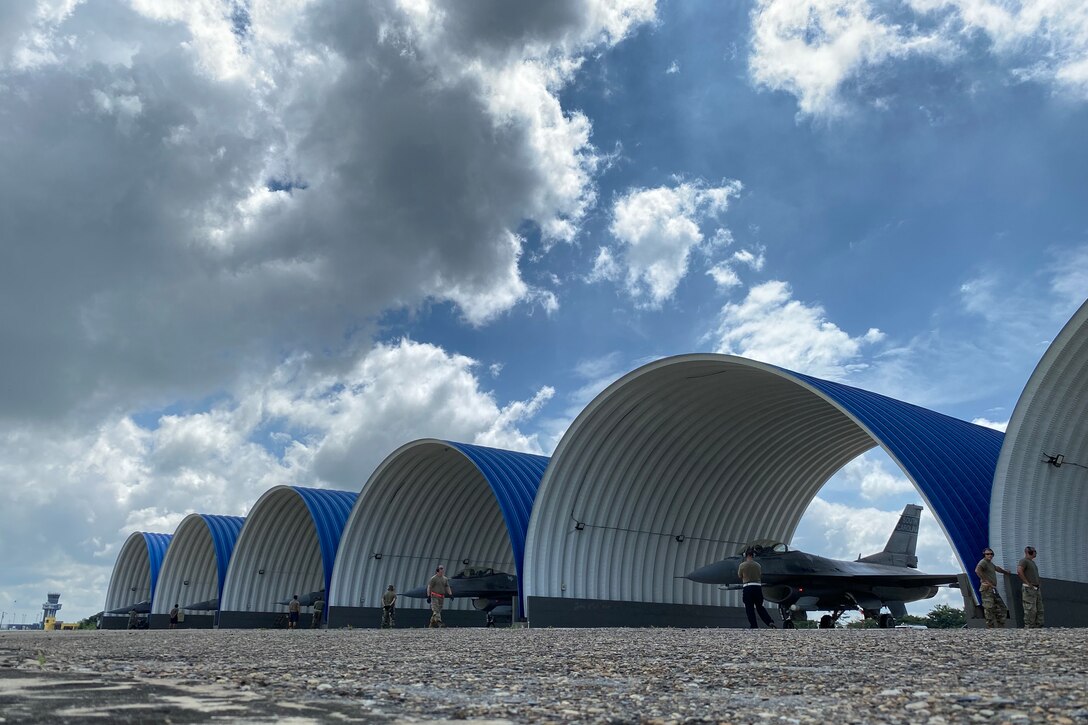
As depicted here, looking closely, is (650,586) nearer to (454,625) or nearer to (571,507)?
(571,507)

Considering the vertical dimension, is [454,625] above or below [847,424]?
below

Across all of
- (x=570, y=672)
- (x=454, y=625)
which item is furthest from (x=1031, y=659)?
(x=454, y=625)

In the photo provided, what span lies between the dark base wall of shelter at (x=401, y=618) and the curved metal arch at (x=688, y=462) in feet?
25.6

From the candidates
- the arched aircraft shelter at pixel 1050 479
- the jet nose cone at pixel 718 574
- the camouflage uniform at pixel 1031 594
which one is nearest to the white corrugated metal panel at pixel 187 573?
the jet nose cone at pixel 718 574

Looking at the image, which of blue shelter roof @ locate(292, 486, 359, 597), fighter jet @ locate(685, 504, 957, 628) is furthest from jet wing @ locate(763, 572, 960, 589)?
blue shelter roof @ locate(292, 486, 359, 597)

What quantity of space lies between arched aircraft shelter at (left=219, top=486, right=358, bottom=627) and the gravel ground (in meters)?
33.1

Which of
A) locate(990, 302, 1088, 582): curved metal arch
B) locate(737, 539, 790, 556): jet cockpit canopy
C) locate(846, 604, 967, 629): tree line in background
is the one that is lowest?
locate(846, 604, 967, 629): tree line in background

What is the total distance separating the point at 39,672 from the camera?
6621 mm

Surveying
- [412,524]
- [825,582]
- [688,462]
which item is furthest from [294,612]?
[825,582]

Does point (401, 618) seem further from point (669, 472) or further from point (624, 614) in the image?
point (669, 472)

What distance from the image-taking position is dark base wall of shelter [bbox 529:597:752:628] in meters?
26.4

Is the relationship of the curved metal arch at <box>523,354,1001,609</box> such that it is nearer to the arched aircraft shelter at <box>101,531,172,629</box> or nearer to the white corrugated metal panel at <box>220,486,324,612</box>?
the white corrugated metal panel at <box>220,486,324,612</box>

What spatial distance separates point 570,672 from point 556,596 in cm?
2087

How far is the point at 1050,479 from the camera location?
18875 mm
